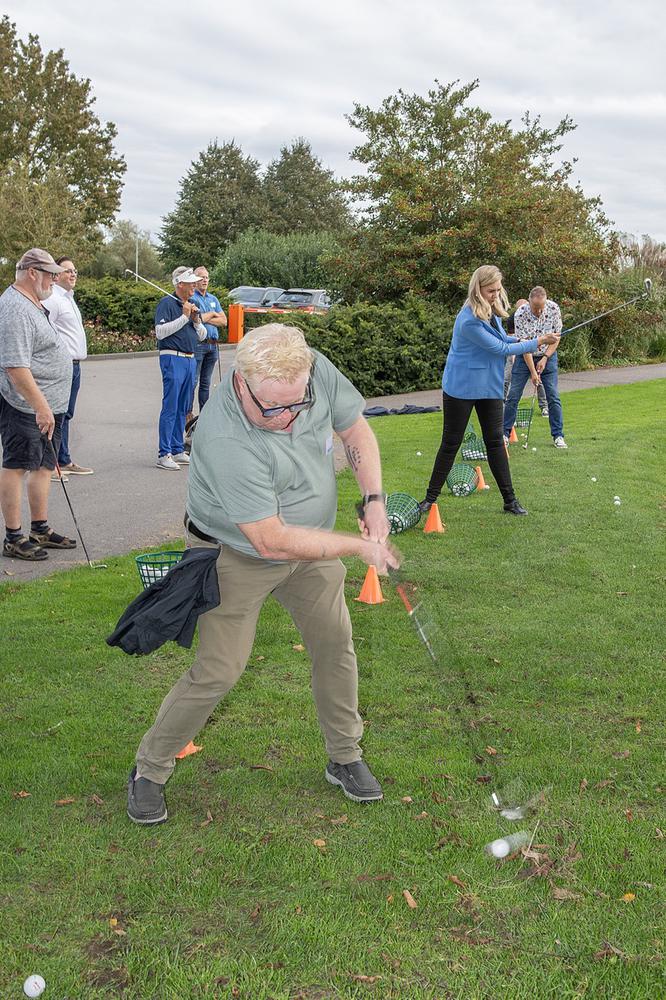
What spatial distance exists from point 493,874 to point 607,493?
249 inches

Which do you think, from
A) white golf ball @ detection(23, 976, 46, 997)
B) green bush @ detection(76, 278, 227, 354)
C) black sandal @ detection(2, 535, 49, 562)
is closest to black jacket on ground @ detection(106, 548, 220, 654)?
white golf ball @ detection(23, 976, 46, 997)

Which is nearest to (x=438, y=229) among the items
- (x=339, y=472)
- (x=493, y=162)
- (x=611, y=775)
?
(x=493, y=162)

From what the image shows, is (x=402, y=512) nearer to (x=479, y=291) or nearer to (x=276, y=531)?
(x=479, y=291)

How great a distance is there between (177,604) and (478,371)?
15.7ft

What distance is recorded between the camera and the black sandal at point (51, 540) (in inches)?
280

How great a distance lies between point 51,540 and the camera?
23.5 ft

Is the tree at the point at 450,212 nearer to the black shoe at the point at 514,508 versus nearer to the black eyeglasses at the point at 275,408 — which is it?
the black shoe at the point at 514,508

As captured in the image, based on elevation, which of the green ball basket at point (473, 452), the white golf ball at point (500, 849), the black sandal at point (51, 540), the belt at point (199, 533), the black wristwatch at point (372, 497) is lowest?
the white golf ball at point (500, 849)

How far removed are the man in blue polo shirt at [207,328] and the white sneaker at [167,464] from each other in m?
0.75

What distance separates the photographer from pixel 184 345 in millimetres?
10125

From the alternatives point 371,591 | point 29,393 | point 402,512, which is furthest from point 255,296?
point 371,591

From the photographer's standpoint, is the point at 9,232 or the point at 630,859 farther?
the point at 9,232

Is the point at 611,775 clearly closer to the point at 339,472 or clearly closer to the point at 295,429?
the point at 295,429

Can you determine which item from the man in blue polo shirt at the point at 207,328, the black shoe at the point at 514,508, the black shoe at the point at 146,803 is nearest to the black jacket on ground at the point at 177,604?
the black shoe at the point at 146,803
